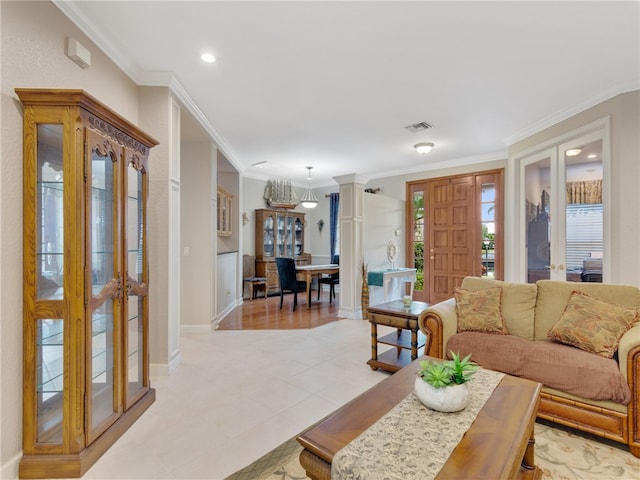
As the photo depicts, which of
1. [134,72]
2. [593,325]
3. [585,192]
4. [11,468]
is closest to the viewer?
[11,468]

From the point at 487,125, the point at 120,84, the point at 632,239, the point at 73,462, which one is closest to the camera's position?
the point at 73,462

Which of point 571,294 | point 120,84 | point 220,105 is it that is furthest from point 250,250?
point 571,294

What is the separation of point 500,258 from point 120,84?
5825mm

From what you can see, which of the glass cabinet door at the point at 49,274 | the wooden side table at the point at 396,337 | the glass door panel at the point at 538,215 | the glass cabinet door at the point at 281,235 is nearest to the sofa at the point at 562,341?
the wooden side table at the point at 396,337

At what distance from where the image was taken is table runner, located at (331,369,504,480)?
43.2 inches

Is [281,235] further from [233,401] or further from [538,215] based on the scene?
[233,401]

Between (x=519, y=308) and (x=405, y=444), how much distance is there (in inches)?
81.0

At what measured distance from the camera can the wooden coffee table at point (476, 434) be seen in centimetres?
113

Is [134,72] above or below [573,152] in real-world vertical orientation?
above

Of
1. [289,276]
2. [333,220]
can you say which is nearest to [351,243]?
[289,276]

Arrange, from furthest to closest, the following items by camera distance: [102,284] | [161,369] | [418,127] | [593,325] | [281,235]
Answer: [281,235] < [418,127] < [161,369] < [593,325] < [102,284]

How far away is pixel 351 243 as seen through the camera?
204 inches

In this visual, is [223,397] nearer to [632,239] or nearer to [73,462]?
[73,462]

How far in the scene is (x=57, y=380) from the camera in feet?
5.84
